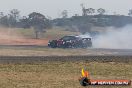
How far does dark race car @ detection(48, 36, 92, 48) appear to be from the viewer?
4734 centimetres

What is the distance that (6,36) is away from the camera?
70250 millimetres

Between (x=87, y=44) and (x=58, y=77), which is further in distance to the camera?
(x=87, y=44)

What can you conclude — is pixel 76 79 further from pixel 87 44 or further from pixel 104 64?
pixel 87 44

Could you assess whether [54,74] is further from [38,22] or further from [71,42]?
[38,22]

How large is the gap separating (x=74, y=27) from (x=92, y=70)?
235 ft

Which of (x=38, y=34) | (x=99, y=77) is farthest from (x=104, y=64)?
(x=38, y=34)

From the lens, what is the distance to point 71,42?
47.7m

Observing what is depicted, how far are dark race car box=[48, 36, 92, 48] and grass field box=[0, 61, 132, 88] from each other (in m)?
22.9

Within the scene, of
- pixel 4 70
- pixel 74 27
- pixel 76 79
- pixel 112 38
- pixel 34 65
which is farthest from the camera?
pixel 74 27

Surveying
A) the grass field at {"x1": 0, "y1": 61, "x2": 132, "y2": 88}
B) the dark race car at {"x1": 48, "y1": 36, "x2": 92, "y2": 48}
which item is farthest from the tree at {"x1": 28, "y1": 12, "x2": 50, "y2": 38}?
the grass field at {"x1": 0, "y1": 61, "x2": 132, "y2": 88}

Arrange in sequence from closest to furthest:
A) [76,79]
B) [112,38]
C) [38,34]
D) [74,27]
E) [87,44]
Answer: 1. [76,79]
2. [87,44]
3. [112,38]
4. [38,34]
5. [74,27]

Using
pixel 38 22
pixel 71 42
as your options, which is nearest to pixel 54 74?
pixel 71 42

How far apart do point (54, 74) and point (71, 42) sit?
92.6 feet

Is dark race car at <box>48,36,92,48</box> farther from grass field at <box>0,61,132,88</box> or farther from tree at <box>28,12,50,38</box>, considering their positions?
tree at <box>28,12,50,38</box>
